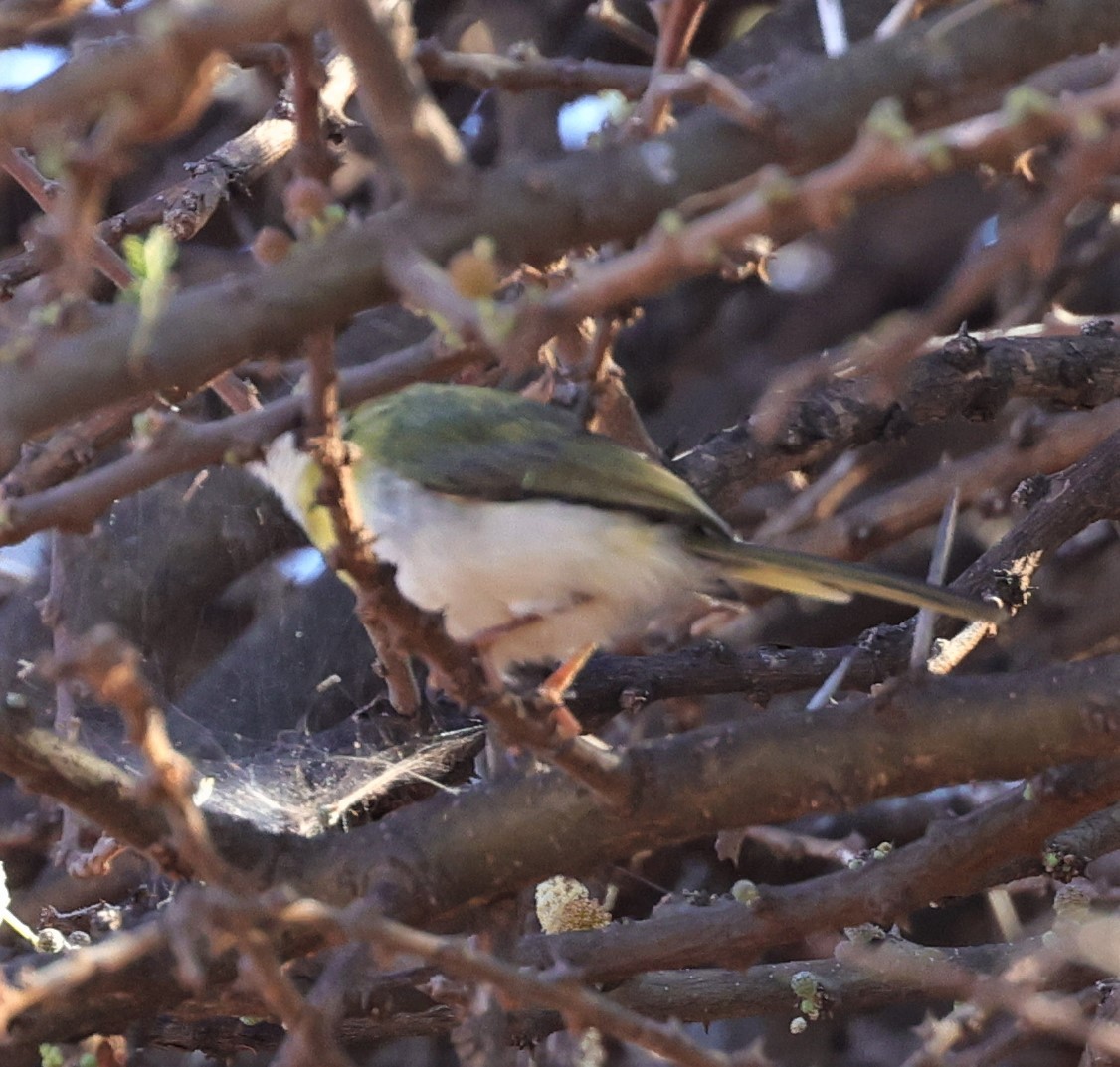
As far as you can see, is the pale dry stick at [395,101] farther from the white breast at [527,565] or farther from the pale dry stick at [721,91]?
the white breast at [527,565]

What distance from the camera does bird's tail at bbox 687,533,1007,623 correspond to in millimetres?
2504

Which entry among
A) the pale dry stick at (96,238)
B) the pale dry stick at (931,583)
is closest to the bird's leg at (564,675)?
the pale dry stick at (931,583)

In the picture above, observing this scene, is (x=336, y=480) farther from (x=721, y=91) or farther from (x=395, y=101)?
(x=721, y=91)

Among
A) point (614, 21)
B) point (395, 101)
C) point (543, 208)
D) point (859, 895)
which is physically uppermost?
point (395, 101)

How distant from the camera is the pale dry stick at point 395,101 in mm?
1353

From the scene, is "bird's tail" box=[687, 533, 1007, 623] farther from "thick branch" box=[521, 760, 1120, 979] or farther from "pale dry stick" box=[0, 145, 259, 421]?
"pale dry stick" box=[0, 145, 259, 421]

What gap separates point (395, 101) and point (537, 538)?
4.89ft

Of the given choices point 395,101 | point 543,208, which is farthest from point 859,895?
point 395,101

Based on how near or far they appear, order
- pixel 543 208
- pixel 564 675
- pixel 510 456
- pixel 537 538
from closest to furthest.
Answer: pixel 543 208 → pixel 564 675 → pixel 537 538 → pixel 510 456

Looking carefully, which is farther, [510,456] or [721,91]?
[510,456]

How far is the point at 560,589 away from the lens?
9.36 ft

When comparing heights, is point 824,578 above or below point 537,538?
below

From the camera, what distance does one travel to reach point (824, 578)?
273 centimetres

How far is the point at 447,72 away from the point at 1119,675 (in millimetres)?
1360
